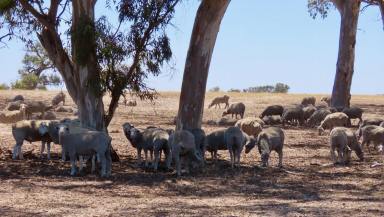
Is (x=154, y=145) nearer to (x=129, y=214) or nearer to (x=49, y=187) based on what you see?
(x=49, y=187)

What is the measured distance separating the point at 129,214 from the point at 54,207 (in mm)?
1373

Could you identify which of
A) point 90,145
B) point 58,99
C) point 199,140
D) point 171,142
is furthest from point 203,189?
point 58,99

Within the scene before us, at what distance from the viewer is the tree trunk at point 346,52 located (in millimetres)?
33844

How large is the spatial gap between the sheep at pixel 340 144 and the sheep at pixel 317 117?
40.7ft

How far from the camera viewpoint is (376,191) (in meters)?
13.5

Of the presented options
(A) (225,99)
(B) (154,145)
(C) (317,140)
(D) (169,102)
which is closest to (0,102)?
(D) (169,102)

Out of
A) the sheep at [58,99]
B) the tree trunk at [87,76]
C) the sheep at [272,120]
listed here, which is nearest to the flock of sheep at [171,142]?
the tree trunk at [87,76]


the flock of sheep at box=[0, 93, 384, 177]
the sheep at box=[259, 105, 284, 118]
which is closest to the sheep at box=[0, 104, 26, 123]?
the flock of sheep at box=[0, 93, 384, 177]

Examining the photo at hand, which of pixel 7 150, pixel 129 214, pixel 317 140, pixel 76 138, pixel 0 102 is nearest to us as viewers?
pixel 129 214

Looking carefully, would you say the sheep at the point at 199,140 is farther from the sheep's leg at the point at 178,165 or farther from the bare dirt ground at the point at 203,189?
the sheep's leg at the point at 178,165

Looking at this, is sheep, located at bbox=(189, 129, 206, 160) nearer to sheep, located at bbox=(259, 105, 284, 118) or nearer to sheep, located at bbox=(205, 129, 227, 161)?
sheep, located at bbox=(205, 129, 227, 161)

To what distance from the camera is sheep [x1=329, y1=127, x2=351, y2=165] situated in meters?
17.0

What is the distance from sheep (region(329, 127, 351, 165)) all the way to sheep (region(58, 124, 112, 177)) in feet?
18.0

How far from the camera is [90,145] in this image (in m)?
14.9
